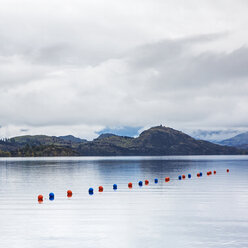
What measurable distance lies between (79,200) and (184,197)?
12.6 meters

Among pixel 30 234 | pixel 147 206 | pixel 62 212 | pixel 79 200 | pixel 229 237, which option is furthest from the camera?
pixel 79 200

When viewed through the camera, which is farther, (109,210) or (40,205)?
(40,205)

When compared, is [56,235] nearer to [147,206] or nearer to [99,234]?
[99,234]

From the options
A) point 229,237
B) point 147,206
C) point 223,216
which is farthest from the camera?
point 147,206

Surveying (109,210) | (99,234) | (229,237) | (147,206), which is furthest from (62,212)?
(229,237)

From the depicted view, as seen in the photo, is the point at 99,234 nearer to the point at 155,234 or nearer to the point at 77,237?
the point at 77,237

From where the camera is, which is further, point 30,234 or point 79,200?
point 79,200

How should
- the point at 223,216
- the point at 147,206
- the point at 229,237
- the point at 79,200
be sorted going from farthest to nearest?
the point at 79,200, the point at 147,206, the point at 223,216, the point at 229,237

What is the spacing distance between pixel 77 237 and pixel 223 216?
13.9 metres

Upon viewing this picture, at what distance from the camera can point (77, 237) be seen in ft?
87.4

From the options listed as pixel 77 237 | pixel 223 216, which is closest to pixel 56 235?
pixel 77 237

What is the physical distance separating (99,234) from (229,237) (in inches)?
321

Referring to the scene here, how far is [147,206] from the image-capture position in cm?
4216

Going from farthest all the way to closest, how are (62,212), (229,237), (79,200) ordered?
(79,200), (62,212), (229,237)
